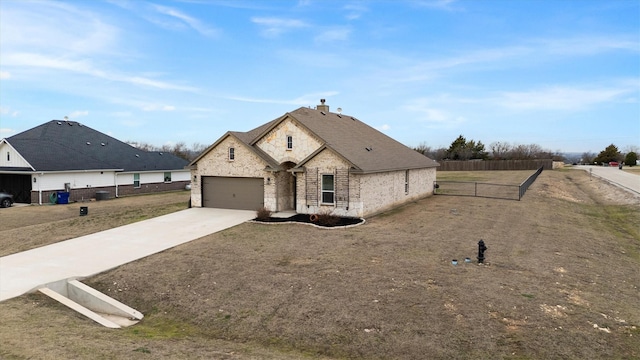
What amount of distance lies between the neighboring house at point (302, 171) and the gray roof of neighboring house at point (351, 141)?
0.06 metres

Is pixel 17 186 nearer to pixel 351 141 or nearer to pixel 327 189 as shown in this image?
pixel 327 189

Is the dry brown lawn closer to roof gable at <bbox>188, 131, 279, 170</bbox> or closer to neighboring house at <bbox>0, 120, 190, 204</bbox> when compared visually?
roof gable at <bbox>188, 131, 279, 170</bbox>

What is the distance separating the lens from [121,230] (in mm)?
19000

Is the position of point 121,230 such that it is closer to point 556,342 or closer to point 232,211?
point 232,211

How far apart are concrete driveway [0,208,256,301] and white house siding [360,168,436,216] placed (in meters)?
6.39

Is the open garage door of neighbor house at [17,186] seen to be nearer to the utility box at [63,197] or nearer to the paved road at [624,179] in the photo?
the utility box at [63,197]

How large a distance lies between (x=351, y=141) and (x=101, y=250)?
14975mm

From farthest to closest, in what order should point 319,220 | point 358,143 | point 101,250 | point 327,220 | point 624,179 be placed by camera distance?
1. point 624,179
2. point 358,143
3. point 319,220
4. point 327,220
5. point 101,250

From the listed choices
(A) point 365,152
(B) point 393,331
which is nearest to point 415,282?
(B) point 393,331

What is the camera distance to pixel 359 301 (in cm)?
1050

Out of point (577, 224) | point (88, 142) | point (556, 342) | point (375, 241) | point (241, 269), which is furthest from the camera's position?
point (88, 142)

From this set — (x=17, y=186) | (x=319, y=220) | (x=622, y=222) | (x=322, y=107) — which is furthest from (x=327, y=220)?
(x=17, y=186)

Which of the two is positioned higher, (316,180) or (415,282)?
(316,180)

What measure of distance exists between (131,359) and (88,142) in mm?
37198
